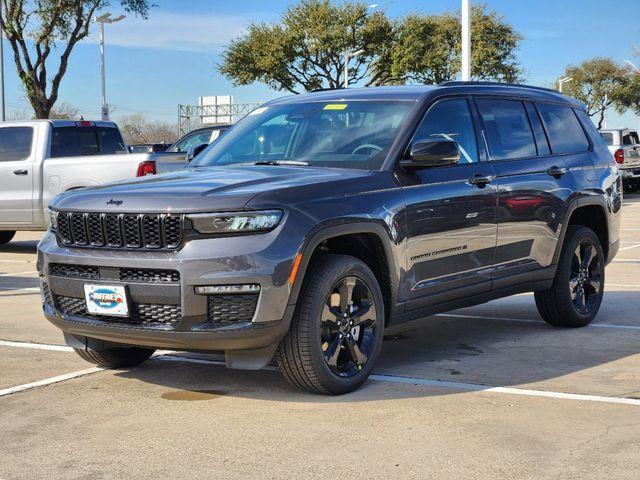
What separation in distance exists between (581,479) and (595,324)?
4.19 meters

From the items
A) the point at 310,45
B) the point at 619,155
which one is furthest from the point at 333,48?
the point at 619,155

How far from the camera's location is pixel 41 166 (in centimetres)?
1474

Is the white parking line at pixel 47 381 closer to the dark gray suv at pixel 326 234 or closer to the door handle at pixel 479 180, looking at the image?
the dark gray suv at pixel 326 234

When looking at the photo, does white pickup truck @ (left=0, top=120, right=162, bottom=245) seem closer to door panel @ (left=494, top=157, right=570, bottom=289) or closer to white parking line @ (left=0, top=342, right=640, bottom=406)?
door panel @ (left=494, top=157, right=570, bottom=289)

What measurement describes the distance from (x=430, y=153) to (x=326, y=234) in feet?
3.25

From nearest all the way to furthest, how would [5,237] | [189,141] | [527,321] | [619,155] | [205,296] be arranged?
1. [205,296]
2. [527,321]
3. [5,237]
4. [189,141]
5. [619,155]

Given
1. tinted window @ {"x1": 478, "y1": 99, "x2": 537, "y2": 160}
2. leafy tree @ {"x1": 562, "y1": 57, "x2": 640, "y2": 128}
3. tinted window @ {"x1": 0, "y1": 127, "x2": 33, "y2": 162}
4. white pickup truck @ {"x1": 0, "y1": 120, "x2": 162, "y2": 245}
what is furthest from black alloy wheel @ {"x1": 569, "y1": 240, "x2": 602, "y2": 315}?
leafy tree @ {"x1": 562, "y1": 57, "x2": 640, "y2": 128}

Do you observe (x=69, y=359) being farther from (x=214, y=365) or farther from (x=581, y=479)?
(x=581, y=479)

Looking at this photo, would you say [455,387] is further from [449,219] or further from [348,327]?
[449,219]

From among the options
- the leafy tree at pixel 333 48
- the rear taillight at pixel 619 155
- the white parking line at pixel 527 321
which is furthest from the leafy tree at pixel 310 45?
the white parking line at pixel 527 321

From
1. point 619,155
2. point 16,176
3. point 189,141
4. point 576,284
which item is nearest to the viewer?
point 576,284

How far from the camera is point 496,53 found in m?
53.5

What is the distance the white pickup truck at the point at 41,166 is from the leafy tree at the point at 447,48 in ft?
111

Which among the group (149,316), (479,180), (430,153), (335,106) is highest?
(335,106)
